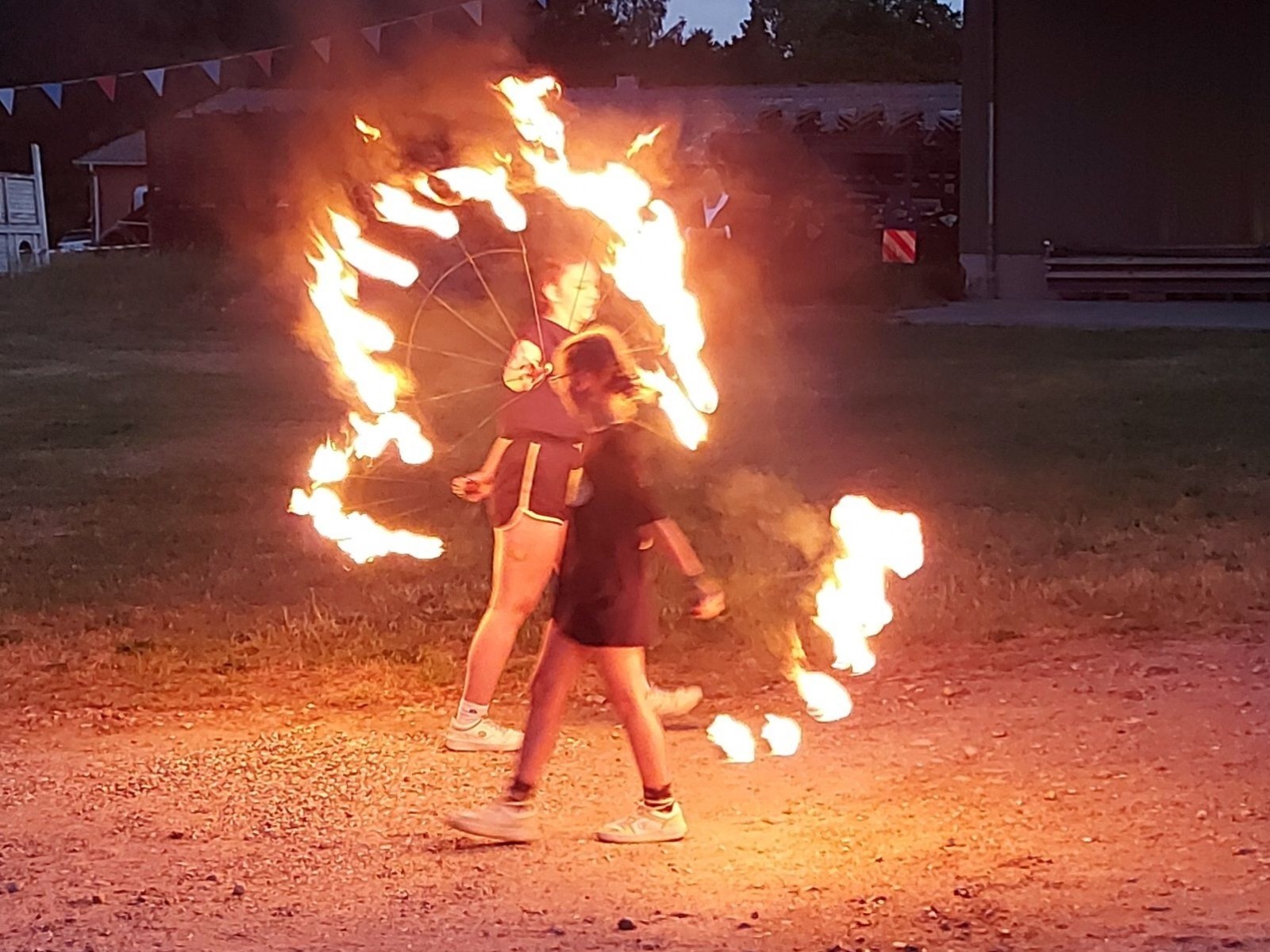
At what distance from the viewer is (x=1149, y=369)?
60.2 feet

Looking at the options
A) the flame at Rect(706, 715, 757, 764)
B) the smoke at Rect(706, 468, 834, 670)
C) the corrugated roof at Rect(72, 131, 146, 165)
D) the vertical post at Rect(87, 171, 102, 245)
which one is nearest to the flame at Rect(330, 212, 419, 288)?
the flame at Rect(706, 715, 757, 764)

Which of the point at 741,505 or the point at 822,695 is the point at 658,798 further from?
the point at 741,505

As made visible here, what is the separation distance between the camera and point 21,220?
3394 centimetres

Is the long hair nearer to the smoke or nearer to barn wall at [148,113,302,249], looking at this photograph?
the smoke

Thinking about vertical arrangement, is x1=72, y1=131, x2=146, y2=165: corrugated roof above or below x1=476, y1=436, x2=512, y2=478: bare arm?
above

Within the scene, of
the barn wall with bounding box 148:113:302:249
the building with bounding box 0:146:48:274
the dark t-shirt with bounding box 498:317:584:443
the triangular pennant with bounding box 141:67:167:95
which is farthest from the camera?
the barn wall with bounding box 148:113:302:249

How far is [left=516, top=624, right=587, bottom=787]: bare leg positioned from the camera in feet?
17.2

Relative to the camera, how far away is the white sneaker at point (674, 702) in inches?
263

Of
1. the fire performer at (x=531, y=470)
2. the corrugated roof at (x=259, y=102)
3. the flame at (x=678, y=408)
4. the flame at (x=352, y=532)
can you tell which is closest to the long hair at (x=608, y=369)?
the flame at (x=678, y=408)

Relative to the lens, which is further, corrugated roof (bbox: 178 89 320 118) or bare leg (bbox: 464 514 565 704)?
corrugated roof (bbox: 178 89 320 118)

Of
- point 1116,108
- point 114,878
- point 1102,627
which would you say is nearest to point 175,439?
point 1102,627

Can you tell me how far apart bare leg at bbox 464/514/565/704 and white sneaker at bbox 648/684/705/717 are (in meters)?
0.66

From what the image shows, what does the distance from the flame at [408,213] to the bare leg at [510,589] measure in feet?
3.58

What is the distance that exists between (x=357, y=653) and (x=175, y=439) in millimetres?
7594
